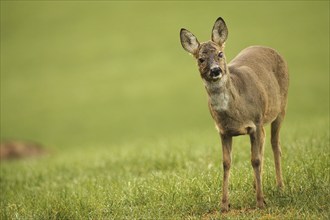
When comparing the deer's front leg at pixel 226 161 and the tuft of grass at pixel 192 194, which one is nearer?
the tuft of grass at pixel 192 194

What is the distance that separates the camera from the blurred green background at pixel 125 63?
30453mm

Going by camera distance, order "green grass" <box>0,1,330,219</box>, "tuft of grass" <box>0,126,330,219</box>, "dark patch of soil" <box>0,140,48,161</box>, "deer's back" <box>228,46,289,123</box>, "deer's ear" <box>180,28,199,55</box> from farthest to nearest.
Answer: "dark patch of soil" <box>0,140,48,161</box> < "green grass" <box>0,1,330,219</box> < "deer's back" <box>228,46,289,123</box> < "deer's ear" <box>180,28,199,55</box> < "tuft of grass" <box>0,126,330,219</box>

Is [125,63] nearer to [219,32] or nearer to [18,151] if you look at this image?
[18,151]

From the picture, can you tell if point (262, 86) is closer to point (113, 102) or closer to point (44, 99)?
point (113, 102)

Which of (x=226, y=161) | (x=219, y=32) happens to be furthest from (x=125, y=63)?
(x=226, y=161)

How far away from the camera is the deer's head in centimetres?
764

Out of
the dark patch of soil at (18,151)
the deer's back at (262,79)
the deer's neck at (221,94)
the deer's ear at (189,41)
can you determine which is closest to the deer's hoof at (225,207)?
the deer's neck at (221,94)

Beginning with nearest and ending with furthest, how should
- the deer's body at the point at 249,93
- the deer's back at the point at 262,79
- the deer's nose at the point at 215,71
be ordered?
1. the deer's nose at the point at 215,71
2. the deer's body at the point at 249,93
3. the deer's back at the point at 262,79

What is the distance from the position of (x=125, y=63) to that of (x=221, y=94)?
32.2 m

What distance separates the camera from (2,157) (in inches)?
941

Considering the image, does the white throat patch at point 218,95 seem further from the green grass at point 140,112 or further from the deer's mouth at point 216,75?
the green grass at point 140,112

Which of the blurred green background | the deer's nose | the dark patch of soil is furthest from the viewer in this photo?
the blurred green background

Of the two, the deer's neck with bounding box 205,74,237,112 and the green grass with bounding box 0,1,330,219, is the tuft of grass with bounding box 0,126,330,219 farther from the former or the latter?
the deer's neck with bounding box 205,74,237,112

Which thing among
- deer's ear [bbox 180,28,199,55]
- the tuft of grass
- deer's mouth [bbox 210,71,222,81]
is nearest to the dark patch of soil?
the tuft of grass
